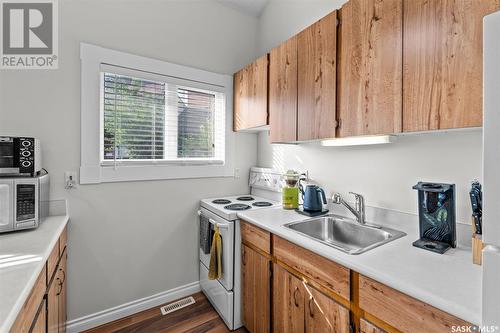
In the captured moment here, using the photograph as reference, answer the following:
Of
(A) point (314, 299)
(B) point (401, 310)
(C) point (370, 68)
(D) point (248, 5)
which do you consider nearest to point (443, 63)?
(C) point (370, 68)

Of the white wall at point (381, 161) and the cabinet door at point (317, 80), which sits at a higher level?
the cabinet door at point (317, 80)

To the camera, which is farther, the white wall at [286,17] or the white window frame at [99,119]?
the white wall at [286,17]

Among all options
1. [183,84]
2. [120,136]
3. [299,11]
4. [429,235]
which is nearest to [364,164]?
[429,235]

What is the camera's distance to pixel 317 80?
156 centimetres

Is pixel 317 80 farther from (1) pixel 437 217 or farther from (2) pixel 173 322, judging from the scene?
(2) pixel 173 322

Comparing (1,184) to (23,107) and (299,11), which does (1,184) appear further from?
(299,11)

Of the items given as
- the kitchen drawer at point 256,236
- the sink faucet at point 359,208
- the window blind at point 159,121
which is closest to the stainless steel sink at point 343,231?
the sink faucet at point 359,208

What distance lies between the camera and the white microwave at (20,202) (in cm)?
133

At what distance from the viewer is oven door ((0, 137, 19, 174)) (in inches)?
54.1

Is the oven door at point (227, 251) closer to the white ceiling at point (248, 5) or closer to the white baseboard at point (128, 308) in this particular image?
the white baseboard at point (128, 308)

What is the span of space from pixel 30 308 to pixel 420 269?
1.51 m

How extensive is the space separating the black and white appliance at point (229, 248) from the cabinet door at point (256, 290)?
0.22 feet

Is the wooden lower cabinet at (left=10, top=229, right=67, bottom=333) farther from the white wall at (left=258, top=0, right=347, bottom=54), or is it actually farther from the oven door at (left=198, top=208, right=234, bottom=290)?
the white wall at (left=258, top=0, right=347, bottom=54)

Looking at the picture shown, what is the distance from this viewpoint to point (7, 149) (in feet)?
4.53
